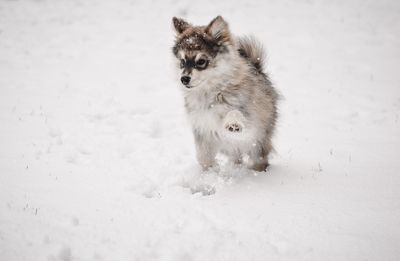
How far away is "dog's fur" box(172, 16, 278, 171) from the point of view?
14.6ft

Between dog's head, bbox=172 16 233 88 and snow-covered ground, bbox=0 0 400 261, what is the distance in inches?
23.4

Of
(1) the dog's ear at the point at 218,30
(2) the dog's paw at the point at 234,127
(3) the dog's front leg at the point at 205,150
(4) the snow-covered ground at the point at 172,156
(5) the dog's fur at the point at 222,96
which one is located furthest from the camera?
(3) the dog's front leg at the point at 205,150

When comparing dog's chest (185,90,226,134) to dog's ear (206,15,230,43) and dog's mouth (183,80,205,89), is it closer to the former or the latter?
dog's mouth (183,80,205,89)

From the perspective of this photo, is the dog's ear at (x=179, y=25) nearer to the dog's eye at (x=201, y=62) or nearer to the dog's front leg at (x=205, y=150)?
the dog's eye at (x=201, y=62)

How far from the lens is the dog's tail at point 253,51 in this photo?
5105mm

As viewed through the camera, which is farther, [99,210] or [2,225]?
[99,210]

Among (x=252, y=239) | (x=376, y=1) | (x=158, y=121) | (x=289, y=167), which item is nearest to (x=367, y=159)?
(x=289, y=167)

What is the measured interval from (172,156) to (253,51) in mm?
1977

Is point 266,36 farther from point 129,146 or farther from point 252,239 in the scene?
point 252,239

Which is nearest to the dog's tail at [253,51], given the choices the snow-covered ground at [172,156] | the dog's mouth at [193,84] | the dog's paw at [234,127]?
the dog's mouth at [193,84]

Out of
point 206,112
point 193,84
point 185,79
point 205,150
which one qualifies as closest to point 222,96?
point 206,112

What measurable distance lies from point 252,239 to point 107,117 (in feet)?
13.9

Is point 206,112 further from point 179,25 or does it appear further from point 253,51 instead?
point 179,25

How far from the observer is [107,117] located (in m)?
6.76
